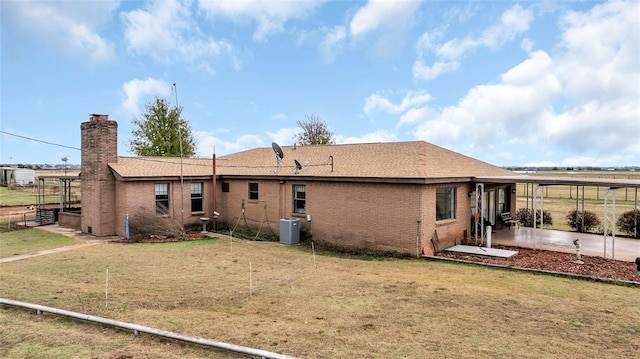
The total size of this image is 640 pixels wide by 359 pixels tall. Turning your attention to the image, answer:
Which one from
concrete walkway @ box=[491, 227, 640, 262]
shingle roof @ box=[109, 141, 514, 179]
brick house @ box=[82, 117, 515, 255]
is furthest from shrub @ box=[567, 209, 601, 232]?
shingle roof @ box=[109, 141, 514, 179]

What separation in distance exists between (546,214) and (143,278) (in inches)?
877

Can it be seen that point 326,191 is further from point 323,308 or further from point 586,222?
point 586,222

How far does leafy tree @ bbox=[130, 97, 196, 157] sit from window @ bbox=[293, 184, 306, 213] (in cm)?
2762

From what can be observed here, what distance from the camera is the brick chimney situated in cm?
2080

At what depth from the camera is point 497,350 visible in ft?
23.5

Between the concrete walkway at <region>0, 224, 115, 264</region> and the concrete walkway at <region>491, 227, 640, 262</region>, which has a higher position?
the concrete walkway at <region>0, 224, 115, 264</region>

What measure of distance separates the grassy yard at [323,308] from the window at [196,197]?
8.12m

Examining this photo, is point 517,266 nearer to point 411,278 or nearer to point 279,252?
point 411,278

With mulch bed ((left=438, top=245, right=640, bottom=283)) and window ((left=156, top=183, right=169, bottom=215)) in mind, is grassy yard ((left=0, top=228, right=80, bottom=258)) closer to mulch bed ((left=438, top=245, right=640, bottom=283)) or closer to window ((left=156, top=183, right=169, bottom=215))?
window ((left=156, top=183, right=169, bottom=215))

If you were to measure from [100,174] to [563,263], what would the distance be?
804 inches

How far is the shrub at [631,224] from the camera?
19844 millimetres

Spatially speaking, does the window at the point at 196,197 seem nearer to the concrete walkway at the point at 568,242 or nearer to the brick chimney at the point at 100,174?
the brick chimney at the point at 100,174

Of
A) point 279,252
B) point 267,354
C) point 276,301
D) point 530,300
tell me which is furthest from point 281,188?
point 267,354

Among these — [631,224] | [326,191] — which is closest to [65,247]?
[326,191]
